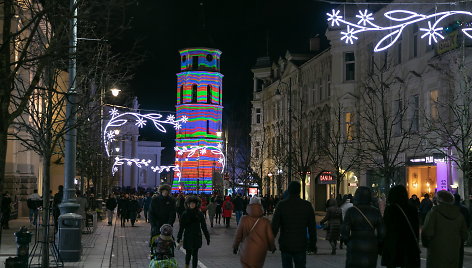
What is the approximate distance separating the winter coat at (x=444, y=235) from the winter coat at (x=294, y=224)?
1632 millimetres

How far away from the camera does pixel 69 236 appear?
1673 centimetres

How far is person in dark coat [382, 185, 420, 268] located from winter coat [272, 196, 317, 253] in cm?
105

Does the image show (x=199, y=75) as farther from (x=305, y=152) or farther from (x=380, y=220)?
(x=380, y=220)

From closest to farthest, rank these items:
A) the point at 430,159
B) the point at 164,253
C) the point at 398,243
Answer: the point at 398,243, the point at 164,253, the point at 430,159

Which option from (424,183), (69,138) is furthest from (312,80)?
(69,138)

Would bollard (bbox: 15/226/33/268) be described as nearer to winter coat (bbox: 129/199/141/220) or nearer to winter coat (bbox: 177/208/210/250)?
winter coat (bbox: 177/208/210/250)

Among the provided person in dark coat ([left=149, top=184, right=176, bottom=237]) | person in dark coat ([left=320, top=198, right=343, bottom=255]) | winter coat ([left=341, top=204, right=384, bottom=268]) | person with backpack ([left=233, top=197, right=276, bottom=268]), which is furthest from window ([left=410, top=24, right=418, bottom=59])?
person with backpack ([left=233, top=197, right=276, bottom=268])

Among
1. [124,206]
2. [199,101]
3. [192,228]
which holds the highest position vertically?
[199,101]

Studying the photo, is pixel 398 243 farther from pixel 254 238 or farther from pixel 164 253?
pixel 164 253

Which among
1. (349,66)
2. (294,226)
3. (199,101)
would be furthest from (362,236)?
(199,101)

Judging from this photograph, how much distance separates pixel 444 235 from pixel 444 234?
0.01 m

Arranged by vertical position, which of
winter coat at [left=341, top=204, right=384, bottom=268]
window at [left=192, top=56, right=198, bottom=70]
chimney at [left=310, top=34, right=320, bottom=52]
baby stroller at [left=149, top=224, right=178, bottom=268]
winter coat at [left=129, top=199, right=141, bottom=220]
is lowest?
winter coat at [left=129, top=199, right=141, bottom=220]

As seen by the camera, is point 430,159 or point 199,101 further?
point 199,101

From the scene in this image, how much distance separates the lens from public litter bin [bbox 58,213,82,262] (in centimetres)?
1659
